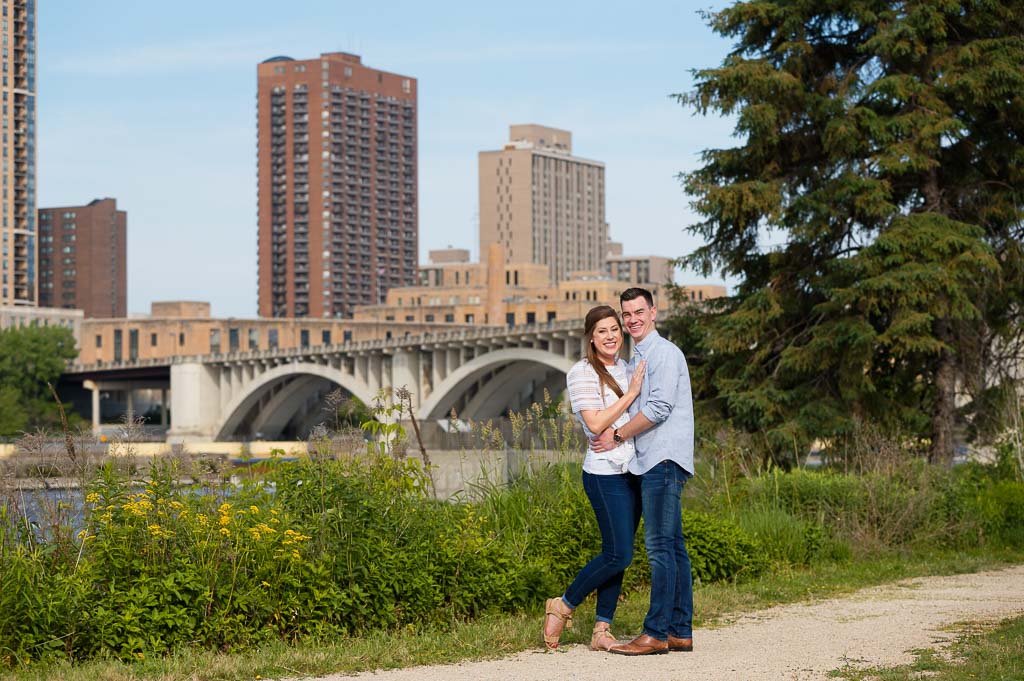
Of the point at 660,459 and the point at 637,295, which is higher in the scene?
the point at 637,295

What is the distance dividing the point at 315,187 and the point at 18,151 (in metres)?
64.6

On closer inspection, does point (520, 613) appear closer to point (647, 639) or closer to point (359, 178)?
point (647, 639)

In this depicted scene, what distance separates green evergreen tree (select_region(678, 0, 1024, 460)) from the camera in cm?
1912

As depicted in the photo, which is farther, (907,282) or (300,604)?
(907,282)

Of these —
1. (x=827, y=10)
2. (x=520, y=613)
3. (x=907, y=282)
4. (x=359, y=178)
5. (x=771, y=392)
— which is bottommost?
(x=520, y=613)

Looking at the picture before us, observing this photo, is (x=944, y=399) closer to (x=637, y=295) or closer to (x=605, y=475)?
(x=637, y=295)

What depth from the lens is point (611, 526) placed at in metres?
6.87

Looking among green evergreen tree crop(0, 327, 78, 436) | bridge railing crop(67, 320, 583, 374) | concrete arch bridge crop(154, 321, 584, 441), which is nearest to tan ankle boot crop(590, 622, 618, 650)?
concrete arch bridge crop(154, 321, 584, 441)

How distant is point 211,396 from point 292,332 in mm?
26727

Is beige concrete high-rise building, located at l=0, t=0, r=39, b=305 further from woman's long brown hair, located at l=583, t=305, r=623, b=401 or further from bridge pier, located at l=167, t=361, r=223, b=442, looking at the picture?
woman's long brown hair, located at l=583, t=305, r=623, b=401

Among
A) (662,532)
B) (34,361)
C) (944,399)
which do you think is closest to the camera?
(662,532)

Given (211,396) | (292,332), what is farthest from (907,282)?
(292,332)

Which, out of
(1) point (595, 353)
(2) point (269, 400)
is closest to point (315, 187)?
(2) point (269, 400)

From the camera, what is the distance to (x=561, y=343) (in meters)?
54.7
